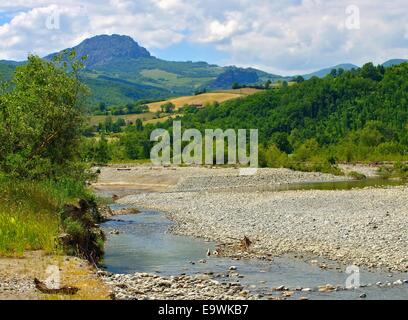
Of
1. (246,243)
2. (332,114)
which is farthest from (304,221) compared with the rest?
(332,114)

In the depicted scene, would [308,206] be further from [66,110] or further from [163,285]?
[163,285]

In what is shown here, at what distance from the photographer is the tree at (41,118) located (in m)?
31.0

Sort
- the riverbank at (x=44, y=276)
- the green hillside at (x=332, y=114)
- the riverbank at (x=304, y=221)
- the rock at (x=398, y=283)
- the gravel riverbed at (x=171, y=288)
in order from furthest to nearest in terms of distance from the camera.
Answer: the green hillside at (x=332, y=114) → the riverbank at (x=304, y=221) → the rock at (x=398, y=283) → the gravel riverbed at (x=171, y=288) → the riverbank at (x=44, y=276)

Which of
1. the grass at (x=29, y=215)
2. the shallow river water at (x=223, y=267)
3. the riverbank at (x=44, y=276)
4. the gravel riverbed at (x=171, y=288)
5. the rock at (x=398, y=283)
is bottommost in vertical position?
the shallow river water at (x=223, y=267)

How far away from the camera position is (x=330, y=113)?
559 ft

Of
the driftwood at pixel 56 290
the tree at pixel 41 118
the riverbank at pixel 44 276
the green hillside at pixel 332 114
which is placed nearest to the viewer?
the riverbank at pixel 44 276

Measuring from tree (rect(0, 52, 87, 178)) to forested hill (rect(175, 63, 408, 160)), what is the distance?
10396cm

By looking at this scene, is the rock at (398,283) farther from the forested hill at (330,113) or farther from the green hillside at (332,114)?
the forested hill at (330,113)

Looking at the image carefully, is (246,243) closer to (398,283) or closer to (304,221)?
(304,221)

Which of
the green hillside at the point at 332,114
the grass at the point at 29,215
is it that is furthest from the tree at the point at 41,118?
the green hillside at the point at 332,114

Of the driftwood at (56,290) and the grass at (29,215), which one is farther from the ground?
the grass at (29,215)

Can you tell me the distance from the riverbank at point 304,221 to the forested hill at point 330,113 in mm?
79641

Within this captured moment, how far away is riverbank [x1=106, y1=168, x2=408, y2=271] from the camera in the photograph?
96.2ft
